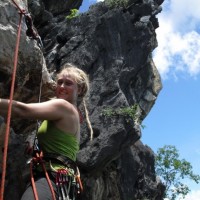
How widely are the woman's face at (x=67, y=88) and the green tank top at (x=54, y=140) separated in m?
0.32

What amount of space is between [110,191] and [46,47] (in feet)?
30.7

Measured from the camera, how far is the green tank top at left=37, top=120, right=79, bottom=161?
3.35m

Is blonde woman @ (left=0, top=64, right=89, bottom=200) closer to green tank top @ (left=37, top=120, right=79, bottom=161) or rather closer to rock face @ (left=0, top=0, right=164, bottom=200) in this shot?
green tank top @ (left=37, top=120, right=79, bottom=161)

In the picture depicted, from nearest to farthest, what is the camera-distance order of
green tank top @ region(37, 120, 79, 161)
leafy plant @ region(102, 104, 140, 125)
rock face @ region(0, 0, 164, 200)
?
green tank top @ region(37, 120, 79, 161), rock face @ region(0, 0, 164, 200), leafy plant @ region(102, 104, 140, 125)

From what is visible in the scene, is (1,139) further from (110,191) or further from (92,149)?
(110,191)

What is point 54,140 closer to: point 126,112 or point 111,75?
point 126,112

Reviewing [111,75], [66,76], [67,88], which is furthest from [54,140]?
[111,75]

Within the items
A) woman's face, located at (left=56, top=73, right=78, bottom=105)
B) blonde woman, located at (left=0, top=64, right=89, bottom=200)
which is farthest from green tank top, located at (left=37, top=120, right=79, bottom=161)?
woman's face, located at (left=56, top=73, right=78, bottom=105)

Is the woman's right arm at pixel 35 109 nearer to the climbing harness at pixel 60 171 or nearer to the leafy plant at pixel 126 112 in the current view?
the climbing harness at pixel 60 171

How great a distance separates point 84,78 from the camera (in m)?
3.78

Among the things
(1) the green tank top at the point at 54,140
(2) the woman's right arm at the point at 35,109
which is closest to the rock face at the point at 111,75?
(1) the green tank top at the point at 54,140

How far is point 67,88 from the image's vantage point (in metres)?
3.60

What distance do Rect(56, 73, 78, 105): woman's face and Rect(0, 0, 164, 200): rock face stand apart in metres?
15.1

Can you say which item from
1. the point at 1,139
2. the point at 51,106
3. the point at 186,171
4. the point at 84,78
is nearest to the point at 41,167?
the point at 51,106
